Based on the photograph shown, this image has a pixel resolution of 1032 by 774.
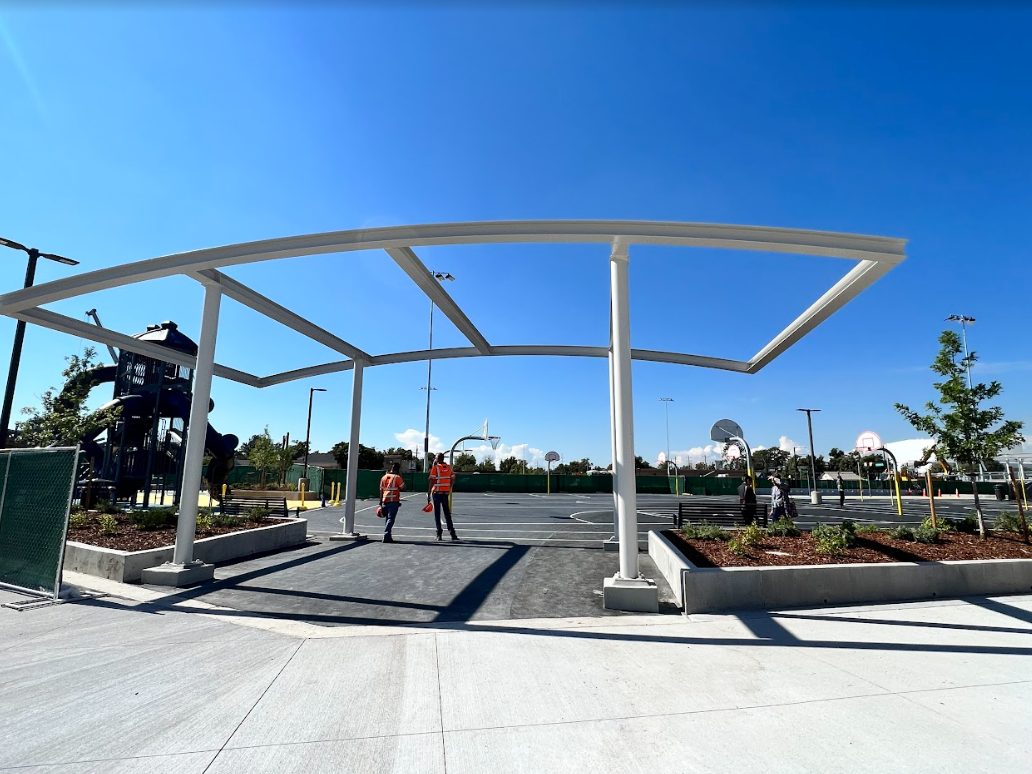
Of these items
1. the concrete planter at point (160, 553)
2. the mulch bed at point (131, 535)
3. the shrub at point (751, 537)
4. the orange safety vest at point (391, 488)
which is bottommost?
the concrete planter at point (160, 553)

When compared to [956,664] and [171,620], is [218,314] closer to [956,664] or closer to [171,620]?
[171,620]

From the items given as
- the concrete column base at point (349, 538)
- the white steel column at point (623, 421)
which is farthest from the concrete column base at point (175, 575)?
the white steel column at point (623, 421)

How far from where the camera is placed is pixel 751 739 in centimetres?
298

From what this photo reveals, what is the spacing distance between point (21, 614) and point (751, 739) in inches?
287

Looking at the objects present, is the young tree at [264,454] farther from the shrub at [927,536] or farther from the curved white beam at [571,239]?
the shrub at [927,536]

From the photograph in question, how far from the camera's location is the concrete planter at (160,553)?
7.03 m

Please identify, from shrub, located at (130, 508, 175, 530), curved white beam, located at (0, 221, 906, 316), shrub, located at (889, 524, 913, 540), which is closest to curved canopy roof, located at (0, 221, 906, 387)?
curved white beam, located at (0, 221, 906, 316)

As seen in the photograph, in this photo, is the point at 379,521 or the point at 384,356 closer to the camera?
the point at 384,356

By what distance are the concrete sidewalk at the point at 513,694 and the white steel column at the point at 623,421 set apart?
873 millimetres

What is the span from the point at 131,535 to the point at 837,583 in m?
10.7

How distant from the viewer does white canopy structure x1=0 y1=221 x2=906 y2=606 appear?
5918 mm

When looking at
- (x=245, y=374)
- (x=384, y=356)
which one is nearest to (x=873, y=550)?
(x=384, y=356)

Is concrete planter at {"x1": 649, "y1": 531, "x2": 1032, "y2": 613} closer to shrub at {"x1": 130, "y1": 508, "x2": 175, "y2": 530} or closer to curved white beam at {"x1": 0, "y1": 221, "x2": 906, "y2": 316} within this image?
curved white beam at {"x1": 0, "y1": 221, "x2": 906, "y2": 316}

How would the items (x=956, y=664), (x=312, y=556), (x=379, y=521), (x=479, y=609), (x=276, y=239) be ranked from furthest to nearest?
(x=379, y=521) → (x=312, y=556) → (x=276, y=239) → (x=479, y=609) → (x=956, y=664)
